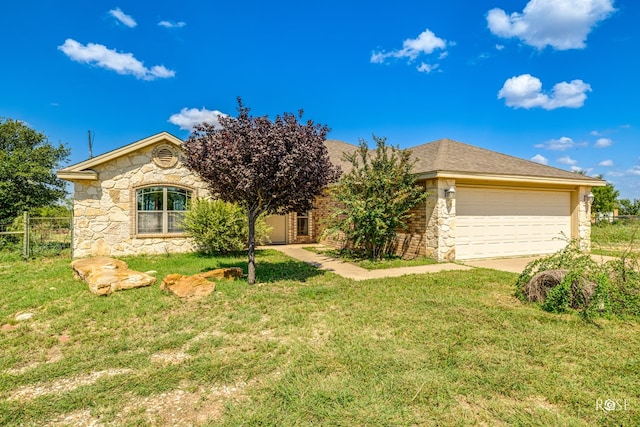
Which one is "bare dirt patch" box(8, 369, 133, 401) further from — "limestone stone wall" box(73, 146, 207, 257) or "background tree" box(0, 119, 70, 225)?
"background tree" box(0, 119, 70, 225)

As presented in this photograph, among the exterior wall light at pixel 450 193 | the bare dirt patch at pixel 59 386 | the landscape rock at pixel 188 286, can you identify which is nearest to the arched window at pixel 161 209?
the landscape rock at pixel 188 286

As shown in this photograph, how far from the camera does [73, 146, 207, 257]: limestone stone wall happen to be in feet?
33.9

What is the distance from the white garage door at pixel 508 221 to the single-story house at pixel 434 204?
3cm

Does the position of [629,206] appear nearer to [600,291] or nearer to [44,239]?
[600,291]

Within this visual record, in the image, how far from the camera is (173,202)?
37.0 feet

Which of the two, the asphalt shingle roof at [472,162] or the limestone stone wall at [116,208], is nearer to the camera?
the asphalt shingle roof at [472,162]

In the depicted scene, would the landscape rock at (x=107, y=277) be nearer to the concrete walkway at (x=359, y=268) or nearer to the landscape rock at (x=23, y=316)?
the landscape rock at (x=23, y=316)

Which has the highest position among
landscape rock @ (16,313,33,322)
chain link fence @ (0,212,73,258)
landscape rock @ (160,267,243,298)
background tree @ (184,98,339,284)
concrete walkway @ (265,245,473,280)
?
background tree @ (184,98,339,284)

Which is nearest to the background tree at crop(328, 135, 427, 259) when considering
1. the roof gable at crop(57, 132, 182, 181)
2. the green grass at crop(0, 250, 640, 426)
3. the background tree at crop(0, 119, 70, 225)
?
the green grass at crop(0, 250, 640, 426)

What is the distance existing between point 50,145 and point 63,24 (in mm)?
9195

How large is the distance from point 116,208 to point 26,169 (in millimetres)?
8025

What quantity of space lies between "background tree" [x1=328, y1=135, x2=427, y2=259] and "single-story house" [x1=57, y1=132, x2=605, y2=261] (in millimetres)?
563

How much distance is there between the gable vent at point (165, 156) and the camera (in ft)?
36.0

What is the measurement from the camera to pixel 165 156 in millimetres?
11102
